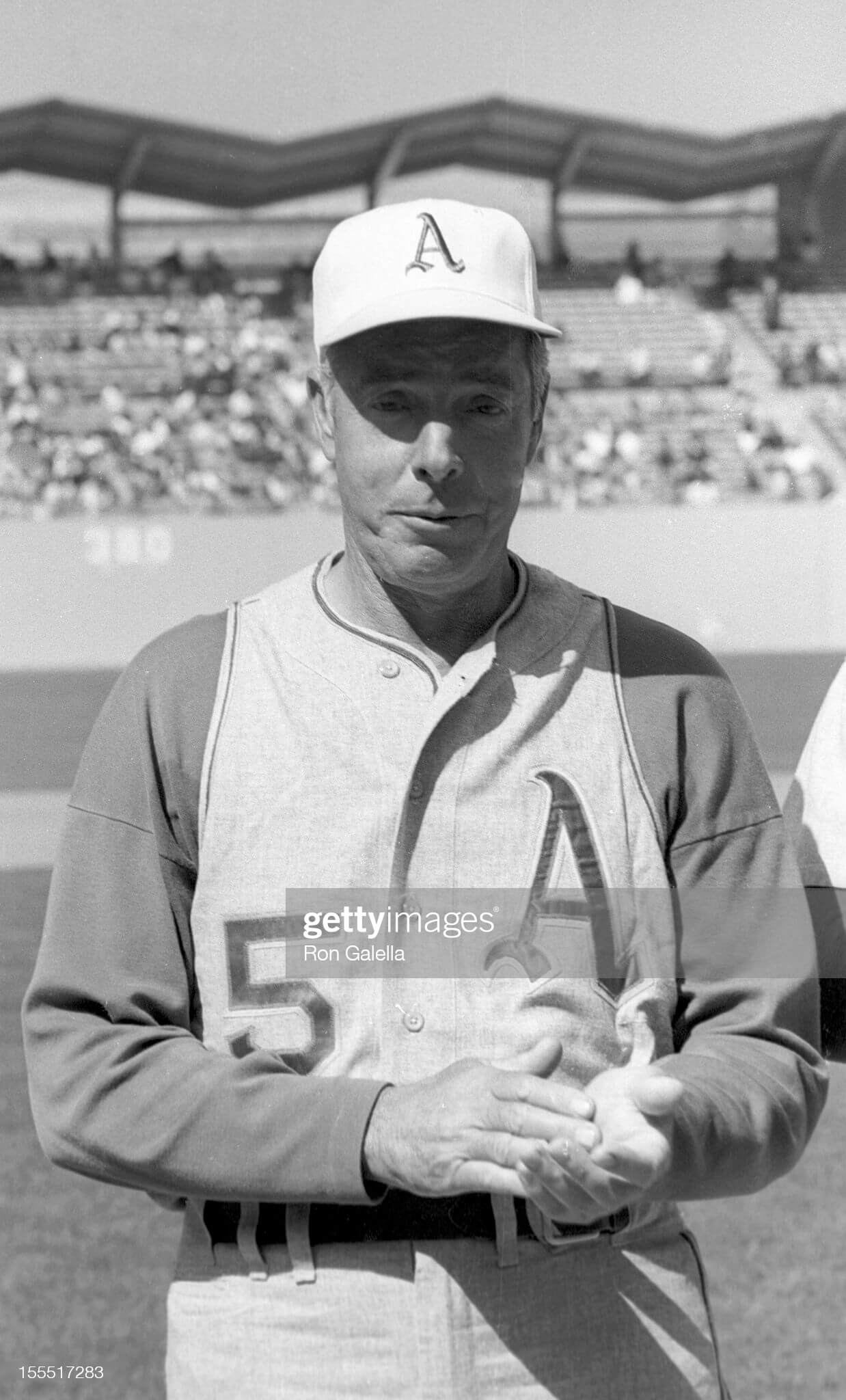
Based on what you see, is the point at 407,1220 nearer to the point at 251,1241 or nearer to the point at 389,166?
the point at 251,1241

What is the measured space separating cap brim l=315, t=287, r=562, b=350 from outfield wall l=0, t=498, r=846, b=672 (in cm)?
911

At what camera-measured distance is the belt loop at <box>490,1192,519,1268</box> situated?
1.13m

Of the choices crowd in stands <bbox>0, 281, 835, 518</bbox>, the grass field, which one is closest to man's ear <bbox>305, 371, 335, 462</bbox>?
the grass field

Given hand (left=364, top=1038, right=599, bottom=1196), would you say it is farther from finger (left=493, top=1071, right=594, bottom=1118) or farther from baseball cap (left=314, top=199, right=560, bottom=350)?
baseball cap (left=314, top=199, right=560, bottom=350)

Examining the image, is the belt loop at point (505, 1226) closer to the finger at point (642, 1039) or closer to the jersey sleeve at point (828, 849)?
the finger at point (642, 1039)

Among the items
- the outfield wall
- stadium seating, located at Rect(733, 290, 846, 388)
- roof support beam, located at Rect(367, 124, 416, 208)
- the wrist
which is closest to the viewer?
the wrist

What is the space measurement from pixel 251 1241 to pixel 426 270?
2.41ft

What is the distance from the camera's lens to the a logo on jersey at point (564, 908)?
116 cm

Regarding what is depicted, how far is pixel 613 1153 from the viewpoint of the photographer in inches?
38.0

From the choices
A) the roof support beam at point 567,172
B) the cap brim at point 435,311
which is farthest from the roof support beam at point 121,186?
the cap brim at point 435,311

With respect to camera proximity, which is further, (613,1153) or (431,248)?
(431,248)

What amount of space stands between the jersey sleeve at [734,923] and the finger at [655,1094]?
0.47 feet

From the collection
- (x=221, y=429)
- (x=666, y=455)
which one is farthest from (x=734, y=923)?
(x=221, y=429)

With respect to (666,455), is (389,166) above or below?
above
